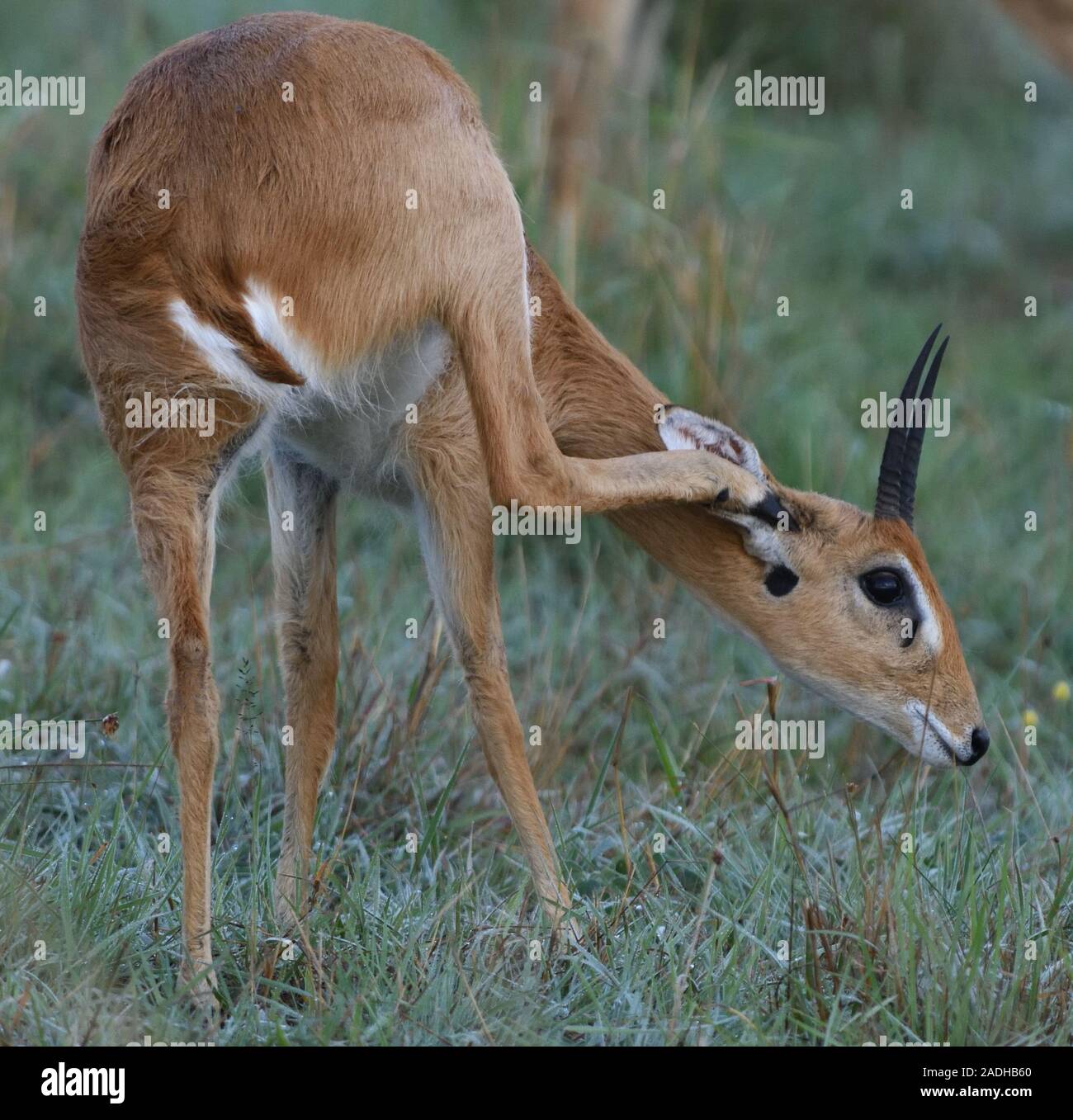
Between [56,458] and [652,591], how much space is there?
2714 millimetres

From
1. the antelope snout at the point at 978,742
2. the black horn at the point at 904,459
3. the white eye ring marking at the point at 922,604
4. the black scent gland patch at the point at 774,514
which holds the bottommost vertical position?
the antelope snout at the point at 978,742

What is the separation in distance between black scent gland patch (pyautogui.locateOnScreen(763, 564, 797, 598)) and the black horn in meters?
0.32

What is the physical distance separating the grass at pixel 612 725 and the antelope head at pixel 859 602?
25 centimetres

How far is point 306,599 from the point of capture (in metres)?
4.72

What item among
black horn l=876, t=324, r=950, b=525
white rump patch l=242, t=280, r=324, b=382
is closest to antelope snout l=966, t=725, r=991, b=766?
black horn l=876, t=324, r=950, b=525

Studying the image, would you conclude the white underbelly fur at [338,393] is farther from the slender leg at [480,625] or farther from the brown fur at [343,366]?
the slender leg at [480,625]

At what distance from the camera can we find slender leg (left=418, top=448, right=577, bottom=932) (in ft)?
14.5

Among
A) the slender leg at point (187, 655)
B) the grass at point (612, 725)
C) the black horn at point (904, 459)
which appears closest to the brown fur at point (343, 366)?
the slender leg at point (187, 655)

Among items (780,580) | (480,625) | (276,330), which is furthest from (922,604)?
(276,330)

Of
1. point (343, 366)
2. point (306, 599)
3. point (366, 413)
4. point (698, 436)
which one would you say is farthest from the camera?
point (306, 599)

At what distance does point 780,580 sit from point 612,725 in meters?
1.22

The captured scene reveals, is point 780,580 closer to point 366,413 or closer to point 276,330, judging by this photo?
point 366,413

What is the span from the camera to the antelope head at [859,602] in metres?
4.52

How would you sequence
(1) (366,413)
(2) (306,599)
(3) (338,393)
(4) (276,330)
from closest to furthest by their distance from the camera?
1. (4) (276,330)
2. (3) (338,393)
3. (1) (366,413)
4. (2) (306,599)
